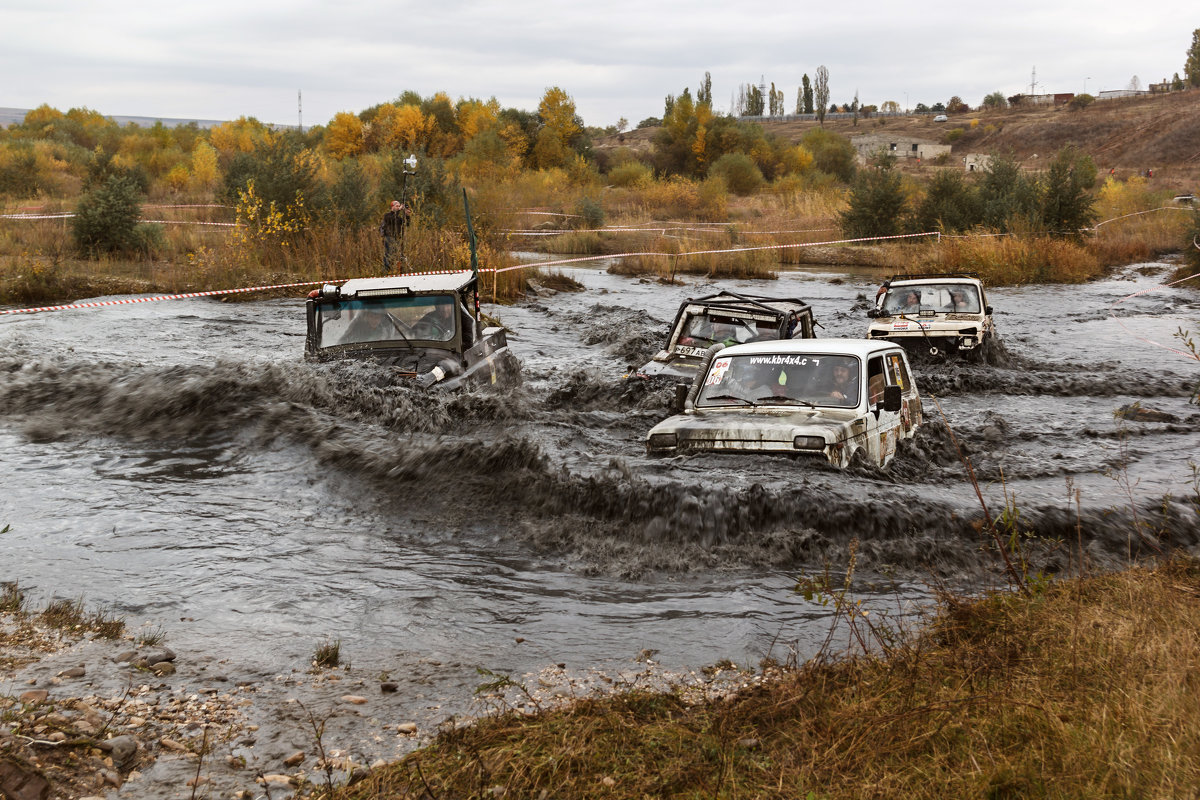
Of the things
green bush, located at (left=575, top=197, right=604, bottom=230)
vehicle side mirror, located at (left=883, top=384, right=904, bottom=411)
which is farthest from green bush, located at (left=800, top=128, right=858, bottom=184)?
vehicle side mirror, located at (left=883, top=384, right=904, bottom=411)

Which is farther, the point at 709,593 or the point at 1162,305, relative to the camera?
the point at 1162,305

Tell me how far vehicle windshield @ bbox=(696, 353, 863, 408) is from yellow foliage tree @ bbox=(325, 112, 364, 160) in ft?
222

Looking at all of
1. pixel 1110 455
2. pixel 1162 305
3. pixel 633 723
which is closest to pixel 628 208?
pixel 1162 305

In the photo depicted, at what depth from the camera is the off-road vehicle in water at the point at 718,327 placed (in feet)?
40.0

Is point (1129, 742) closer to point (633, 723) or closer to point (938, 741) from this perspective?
point (938, 741)

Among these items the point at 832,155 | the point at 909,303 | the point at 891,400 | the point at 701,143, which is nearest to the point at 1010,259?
the point at 909,303

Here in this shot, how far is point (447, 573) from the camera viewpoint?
707 cm

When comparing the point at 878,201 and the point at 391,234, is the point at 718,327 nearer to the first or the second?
the point at 391,234

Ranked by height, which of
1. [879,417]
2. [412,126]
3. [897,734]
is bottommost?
[897,734]

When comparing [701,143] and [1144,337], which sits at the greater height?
[701,143]

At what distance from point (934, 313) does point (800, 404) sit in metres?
8.70

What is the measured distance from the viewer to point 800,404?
8.45m

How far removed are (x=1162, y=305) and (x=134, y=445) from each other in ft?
77.4

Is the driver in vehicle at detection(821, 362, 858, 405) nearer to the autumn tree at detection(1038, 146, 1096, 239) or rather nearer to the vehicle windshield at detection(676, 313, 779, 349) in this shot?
the vehicle windshield at detection(676, 313, 779, 349)
